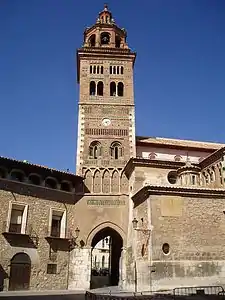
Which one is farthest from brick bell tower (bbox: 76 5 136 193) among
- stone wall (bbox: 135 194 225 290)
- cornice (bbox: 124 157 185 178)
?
stone wall (bbox: 135 194 225 290)

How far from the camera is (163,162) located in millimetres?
24547

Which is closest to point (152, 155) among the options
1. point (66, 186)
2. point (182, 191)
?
point (66, 186)

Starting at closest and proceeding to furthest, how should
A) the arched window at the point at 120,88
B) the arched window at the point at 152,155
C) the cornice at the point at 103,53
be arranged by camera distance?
the arched window at the point at 152,155, the arched window at the point at 120,88, the cornice at the point at 103,53

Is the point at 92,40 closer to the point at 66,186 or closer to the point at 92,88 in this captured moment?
the point at 92,88

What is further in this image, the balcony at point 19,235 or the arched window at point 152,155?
the arched window at point 152,155

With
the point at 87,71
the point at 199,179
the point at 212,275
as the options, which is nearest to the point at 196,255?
the point at 212,275

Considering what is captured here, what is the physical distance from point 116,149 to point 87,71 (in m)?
7.75

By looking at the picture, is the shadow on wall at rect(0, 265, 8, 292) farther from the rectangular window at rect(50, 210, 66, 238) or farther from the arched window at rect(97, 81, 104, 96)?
the arched window at rect(97, 81, 104, 96)

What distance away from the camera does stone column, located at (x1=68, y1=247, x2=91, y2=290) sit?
2280 centimetres

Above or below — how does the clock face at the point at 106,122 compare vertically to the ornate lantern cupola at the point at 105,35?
below

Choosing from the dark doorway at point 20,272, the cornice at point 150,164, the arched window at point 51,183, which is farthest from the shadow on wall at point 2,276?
the cornice at point 150,164

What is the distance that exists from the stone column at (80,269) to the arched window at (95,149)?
7.03 m

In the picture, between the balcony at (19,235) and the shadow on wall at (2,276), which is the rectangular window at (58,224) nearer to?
the balcony at (19,235)

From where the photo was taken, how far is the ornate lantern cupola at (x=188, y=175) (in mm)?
23484
